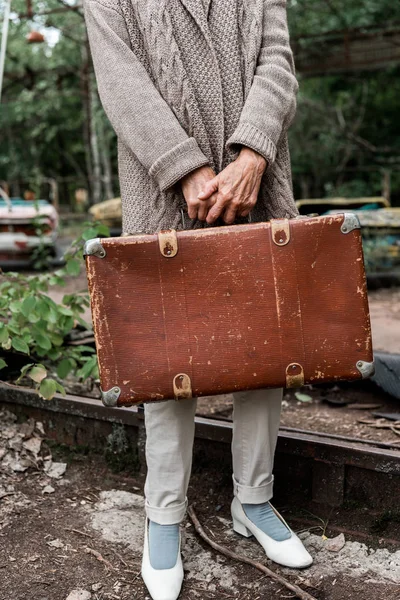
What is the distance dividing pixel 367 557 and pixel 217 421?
2.42 ft

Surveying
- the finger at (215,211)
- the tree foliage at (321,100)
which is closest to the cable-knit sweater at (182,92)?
the finger at (215,211)

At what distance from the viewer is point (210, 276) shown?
1.73 metres

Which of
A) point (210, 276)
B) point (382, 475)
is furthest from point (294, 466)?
point (210, 276)

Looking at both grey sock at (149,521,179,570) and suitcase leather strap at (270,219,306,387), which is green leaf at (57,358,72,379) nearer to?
grey sock at (149,521,179,570)

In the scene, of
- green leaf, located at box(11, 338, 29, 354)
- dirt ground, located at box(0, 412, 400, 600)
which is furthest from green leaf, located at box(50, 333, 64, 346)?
dirt ground, located at box(0, 412, 400, 600)

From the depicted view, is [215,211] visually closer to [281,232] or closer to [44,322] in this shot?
[281,232]

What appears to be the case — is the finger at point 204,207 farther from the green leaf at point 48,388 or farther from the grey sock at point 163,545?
the green leaf at point 48,388

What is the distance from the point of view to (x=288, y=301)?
175 cm

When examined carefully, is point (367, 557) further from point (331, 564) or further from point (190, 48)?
point (190, 48)

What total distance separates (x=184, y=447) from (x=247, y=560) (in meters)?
0.43

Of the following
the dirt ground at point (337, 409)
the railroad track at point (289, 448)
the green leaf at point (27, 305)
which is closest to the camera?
the railroad track at point (289, 448)

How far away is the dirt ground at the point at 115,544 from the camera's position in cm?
194

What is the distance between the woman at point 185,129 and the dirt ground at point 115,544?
0.35ft

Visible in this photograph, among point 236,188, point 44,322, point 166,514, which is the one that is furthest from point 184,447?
point 44,322
